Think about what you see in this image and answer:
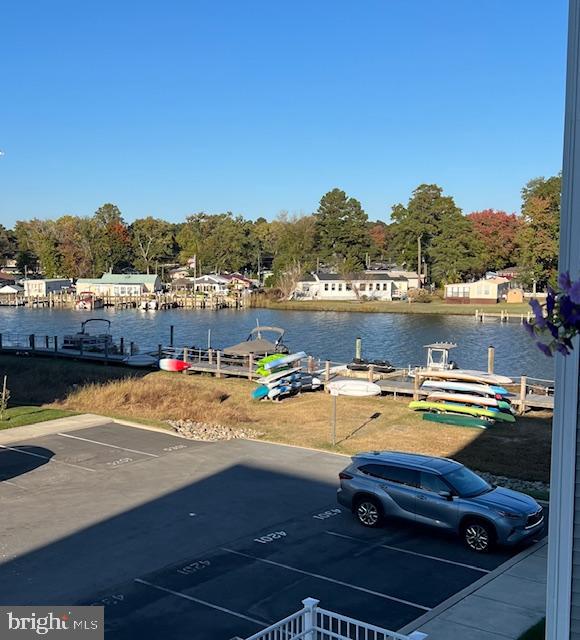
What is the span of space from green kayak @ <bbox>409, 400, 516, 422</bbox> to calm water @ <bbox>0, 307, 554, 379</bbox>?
14868 mm

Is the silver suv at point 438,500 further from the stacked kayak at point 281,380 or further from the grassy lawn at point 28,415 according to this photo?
the stacked kayak at point 281,380

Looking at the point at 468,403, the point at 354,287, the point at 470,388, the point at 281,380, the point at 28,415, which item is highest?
the point at 354,287

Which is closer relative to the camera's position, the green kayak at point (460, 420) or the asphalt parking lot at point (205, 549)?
the asphalt parking lot at point (205, 549)

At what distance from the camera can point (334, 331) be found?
77.9 metres

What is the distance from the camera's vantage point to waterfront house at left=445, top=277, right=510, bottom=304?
10762 centimetres

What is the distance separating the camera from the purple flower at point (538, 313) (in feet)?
13.3

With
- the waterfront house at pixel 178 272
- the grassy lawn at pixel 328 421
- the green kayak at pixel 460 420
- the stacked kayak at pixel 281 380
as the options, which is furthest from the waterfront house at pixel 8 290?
the green kayak at pixel 460 420

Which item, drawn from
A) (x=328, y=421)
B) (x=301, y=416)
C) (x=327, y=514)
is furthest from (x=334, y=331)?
Answer: (x=327, y=514)

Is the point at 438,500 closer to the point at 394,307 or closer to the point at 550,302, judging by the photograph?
the point at 550,302

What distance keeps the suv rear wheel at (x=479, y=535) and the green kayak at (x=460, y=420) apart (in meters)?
13.0

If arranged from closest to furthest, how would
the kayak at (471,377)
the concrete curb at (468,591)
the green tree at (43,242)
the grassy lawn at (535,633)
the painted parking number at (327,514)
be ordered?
the grassy lawn at (535,633) < the concrete curb at (468,591) < the painted parking number at (327,514) < the kayak at (471,377) < the green tree at (43,242)


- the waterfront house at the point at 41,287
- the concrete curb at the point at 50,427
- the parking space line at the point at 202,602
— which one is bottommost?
the parking space line at the point at 202,602

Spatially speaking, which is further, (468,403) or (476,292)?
(476,292)

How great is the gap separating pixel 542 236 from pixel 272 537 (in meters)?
79.6
